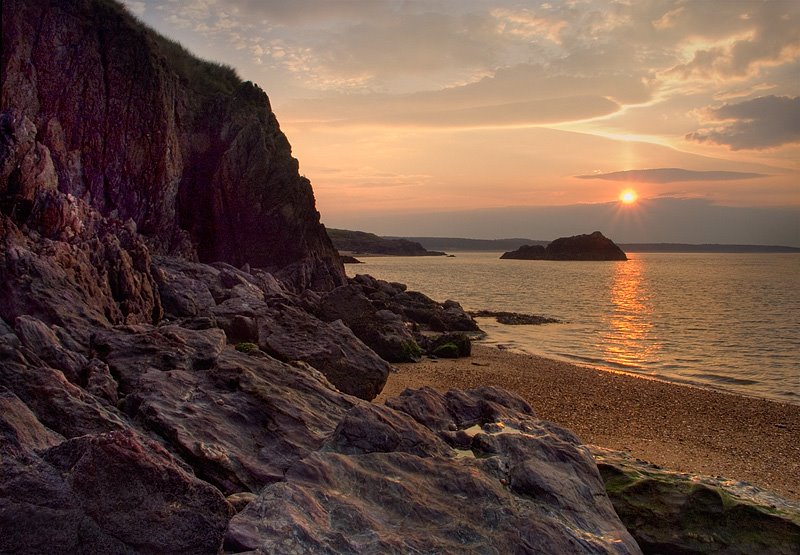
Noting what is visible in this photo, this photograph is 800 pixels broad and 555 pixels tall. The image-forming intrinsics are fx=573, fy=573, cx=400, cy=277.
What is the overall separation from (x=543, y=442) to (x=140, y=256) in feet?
63.1

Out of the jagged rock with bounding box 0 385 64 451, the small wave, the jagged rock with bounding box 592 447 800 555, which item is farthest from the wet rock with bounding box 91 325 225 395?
the small wave

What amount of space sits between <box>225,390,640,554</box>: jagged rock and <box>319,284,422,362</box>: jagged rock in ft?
54.4

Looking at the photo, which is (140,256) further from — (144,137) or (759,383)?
(759,383)

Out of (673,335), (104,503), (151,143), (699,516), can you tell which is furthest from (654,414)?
(151,143)

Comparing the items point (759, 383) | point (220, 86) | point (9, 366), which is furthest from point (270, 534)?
point (220, 86)

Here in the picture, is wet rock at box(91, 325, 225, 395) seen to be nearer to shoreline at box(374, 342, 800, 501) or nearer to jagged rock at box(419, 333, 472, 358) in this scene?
shoreline at box(374, 342, 800, 501)

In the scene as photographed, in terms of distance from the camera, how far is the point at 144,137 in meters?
36.1

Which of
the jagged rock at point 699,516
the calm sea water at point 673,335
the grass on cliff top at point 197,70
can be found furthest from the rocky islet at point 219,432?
the grass on cliff top at point 197,70

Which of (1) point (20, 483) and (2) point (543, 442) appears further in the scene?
(2) point (543, 442)

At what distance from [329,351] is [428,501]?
9.89 m

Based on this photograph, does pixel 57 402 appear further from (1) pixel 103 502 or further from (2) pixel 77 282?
(2) pixel 77 282

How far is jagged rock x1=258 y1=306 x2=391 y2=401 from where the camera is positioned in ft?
51.0

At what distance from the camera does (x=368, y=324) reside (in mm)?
25078

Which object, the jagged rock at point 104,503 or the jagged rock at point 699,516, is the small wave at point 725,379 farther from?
the jagged rock at point 104,503
